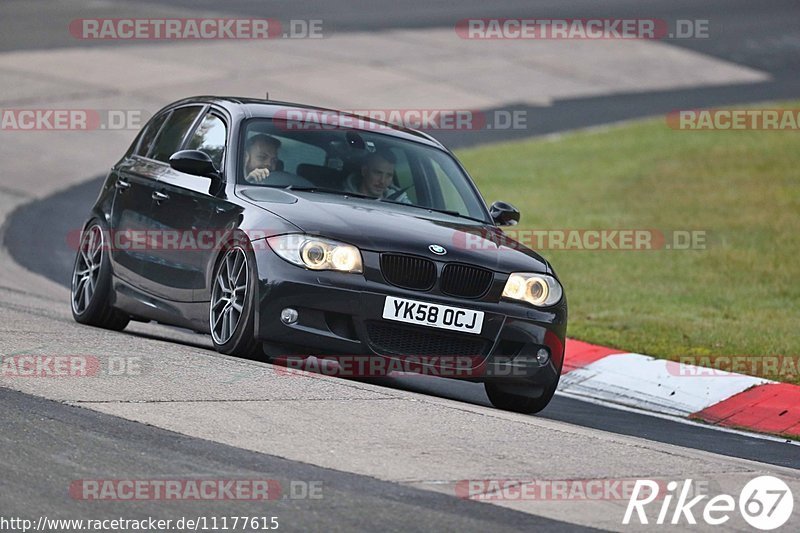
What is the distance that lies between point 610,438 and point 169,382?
2.25 m

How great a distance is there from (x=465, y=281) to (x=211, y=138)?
2.35m

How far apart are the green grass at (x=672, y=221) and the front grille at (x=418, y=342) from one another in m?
3.47

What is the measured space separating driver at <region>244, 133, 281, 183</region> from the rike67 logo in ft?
12.5

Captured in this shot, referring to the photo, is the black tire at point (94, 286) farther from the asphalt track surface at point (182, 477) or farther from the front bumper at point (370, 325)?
the asphalt track surface at point (182, 477)

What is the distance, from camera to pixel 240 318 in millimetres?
8977

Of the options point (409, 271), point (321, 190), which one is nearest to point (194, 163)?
point (321, 190)

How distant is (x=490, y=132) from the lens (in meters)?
27.8

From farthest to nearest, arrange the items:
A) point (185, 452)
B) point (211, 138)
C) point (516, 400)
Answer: point (211, 138)
point (516, 400)
point (185, 452)

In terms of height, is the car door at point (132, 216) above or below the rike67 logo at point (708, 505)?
above

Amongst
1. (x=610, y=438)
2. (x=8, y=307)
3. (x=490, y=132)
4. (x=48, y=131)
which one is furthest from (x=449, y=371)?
(x=490, y=132)

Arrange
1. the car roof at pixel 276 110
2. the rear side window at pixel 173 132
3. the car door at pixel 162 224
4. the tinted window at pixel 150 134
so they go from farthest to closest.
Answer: the tinted window at pixel 150 134, the rear side window at pixel 173 132, the car roof at pixel 276 110, the car door at pixel 162 224

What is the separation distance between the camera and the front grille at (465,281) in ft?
29.0

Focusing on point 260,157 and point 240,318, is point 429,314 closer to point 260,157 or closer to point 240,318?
point 240,318

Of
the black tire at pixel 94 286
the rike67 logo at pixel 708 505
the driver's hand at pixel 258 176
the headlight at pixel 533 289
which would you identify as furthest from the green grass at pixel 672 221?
the rike67 logo at pixel 708 505
